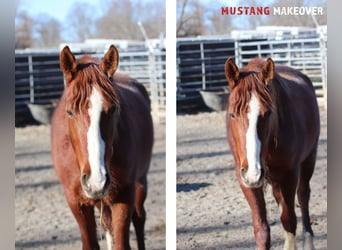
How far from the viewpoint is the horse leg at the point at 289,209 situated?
3668mm

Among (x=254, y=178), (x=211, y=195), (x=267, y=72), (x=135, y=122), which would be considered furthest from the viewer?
(x=211, y=195)

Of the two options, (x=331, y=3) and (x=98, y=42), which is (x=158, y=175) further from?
(x=331, y=3)

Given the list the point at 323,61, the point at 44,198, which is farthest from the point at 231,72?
the point at 44,198

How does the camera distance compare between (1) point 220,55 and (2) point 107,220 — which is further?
(1) point 220,55

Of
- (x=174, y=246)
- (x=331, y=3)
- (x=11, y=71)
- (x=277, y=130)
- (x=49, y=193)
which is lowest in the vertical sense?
(x=174, y=246)

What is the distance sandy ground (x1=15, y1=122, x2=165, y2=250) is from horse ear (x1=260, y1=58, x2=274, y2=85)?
743mm

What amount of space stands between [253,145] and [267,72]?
51 centimetres

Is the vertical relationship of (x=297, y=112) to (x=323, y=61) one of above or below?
below

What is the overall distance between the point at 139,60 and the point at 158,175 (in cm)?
77

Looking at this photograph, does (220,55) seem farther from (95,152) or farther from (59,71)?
(95,152)

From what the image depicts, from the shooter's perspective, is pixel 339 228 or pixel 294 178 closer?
pixel 294 178

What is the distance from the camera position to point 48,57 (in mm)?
3564

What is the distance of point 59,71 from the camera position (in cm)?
356

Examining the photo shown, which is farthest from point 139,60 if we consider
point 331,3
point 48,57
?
point 331,3
